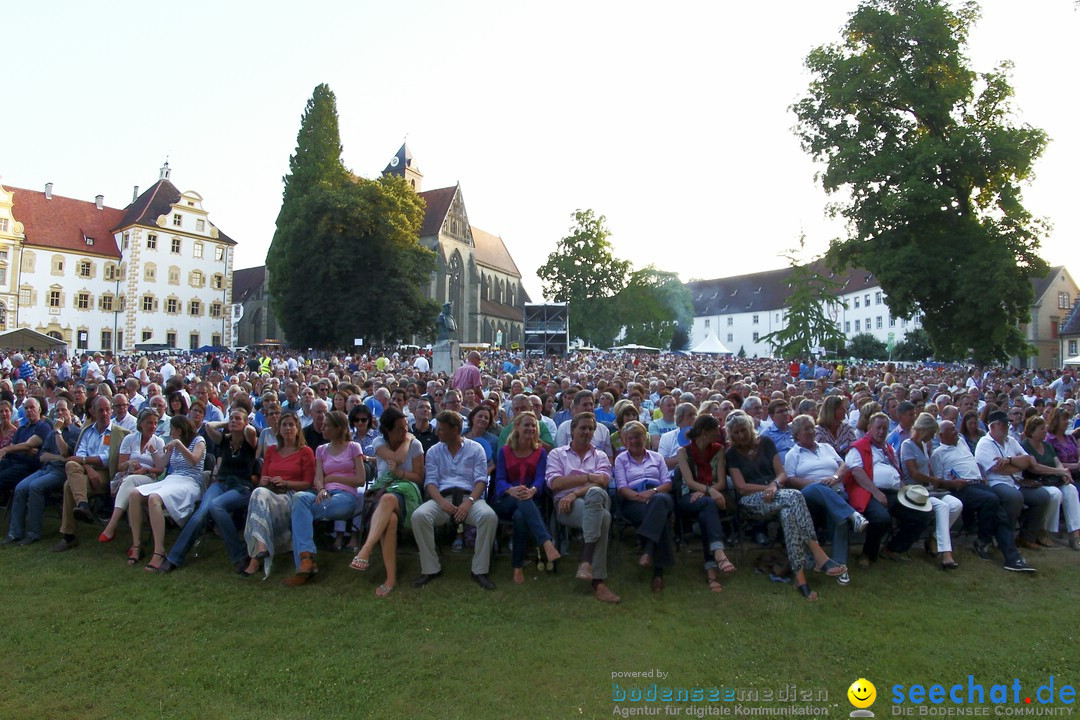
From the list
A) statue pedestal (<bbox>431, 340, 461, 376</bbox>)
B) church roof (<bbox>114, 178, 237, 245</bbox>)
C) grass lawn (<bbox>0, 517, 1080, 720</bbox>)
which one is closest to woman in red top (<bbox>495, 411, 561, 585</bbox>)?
grass lawn (<bbox>0, 517, 1080, 720</bbox>)

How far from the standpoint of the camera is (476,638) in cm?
496

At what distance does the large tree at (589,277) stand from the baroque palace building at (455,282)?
18.3 ft

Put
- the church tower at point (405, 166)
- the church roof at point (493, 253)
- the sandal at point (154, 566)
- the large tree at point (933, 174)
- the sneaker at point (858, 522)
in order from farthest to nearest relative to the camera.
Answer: the church roof at point (493, 253), the church tower at point (405, 166), the large tree at point (933, 174), the sandal at point (154, 566), the sneaker at point (858, 522)

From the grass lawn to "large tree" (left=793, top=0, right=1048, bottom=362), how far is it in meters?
19.9

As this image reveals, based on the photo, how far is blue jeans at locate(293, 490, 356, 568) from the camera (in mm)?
5992

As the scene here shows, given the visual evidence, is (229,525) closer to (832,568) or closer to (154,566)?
(154,566)

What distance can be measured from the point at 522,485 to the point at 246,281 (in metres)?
80.2

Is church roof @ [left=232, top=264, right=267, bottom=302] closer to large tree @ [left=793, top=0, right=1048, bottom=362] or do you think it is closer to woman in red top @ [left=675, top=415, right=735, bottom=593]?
large tree @ [left=793, top=0, right=1048, bottom=362]

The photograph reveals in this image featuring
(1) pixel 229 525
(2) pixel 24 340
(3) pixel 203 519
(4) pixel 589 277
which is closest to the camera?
(1) pixel 229 525

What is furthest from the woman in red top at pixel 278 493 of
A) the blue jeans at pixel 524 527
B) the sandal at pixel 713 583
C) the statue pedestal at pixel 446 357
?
the statue pedestal at pixel 446 357

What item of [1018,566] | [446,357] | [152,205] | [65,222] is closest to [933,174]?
[446,357]

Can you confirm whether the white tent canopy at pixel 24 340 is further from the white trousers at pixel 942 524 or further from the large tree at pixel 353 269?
the white trousers at pixel 942 524

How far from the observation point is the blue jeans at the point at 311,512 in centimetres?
599

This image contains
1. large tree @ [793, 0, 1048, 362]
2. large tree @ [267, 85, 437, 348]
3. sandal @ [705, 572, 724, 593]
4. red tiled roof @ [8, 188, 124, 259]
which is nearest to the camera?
sandal @ [705, 572, 724, 593]
